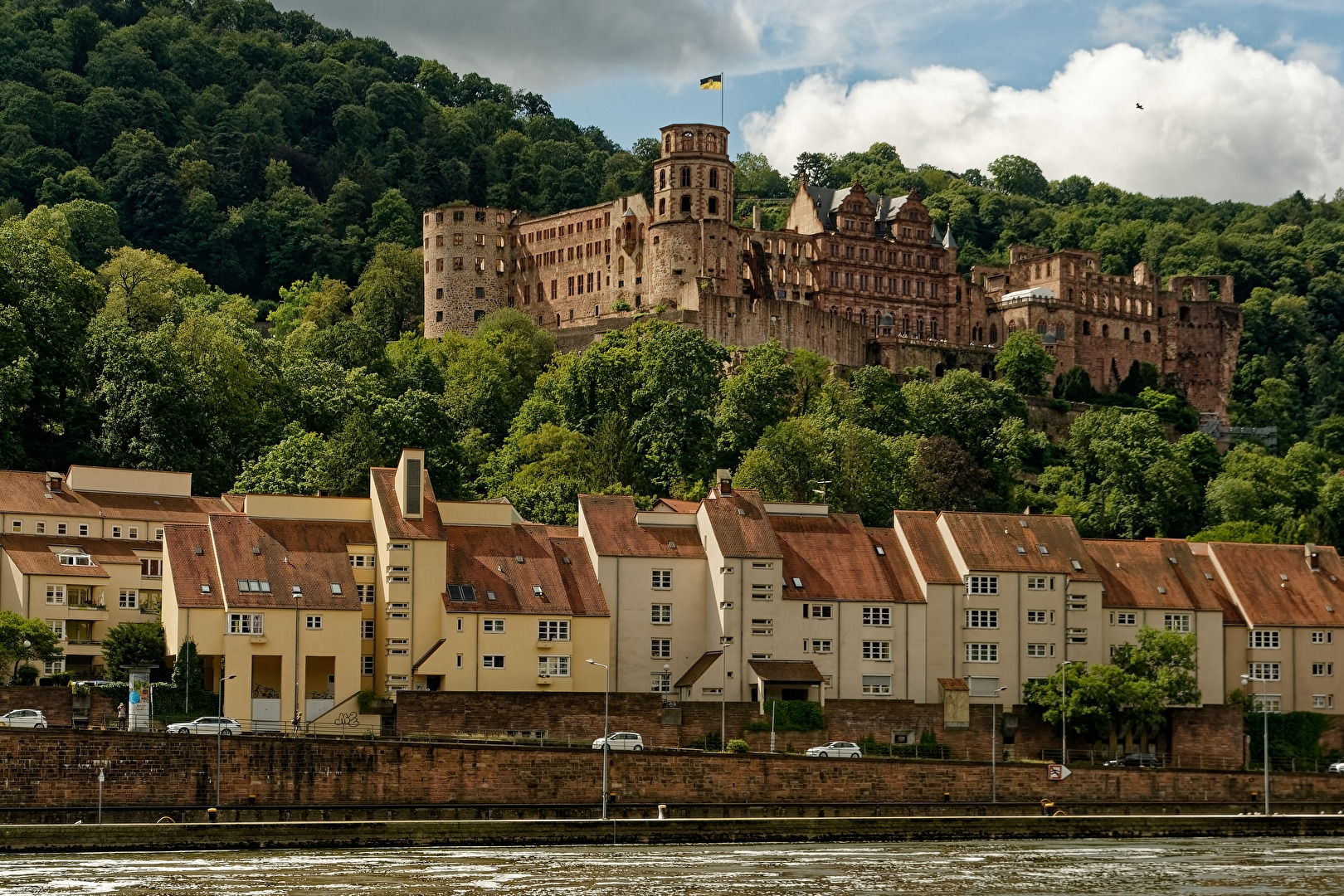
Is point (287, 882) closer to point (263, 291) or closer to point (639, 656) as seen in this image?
point (639, 656)

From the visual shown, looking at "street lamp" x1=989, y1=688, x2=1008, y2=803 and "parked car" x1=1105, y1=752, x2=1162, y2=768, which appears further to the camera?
"parked car" x1=1105, y1=752, x2=1162, y2=768

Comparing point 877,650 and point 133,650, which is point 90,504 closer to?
point 133,650

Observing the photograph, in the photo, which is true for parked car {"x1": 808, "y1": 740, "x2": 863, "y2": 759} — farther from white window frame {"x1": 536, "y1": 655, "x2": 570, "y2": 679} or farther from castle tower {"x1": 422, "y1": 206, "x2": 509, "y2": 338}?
castle tower {"x1": 422, "y1": 206, "x2": 509, "y2": 338}

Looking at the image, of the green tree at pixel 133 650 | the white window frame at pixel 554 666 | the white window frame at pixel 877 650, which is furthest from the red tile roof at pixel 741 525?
the green tree at pixel 133 650

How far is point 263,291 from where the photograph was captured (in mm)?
189000

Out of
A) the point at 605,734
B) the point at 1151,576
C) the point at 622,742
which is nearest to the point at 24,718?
the point at 605,734

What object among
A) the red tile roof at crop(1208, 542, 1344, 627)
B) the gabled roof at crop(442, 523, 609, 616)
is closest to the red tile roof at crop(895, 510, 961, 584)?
the gabled roof at crop(442, 523, 609, 616)

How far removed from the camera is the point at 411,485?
85.2 m

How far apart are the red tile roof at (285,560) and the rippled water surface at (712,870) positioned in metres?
14.1

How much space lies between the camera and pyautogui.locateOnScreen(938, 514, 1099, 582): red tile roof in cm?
9056

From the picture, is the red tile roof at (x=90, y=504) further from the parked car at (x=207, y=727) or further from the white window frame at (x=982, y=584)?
the white window frame at (x=982, y=584)

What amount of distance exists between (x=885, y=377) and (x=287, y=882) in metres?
90.4

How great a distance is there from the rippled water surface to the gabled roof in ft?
49.3

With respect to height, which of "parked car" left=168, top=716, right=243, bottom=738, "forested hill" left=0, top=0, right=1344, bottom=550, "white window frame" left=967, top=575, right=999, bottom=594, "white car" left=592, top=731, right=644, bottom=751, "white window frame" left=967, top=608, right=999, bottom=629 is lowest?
"white car" left=592, top=731, right=644, bottom=751
